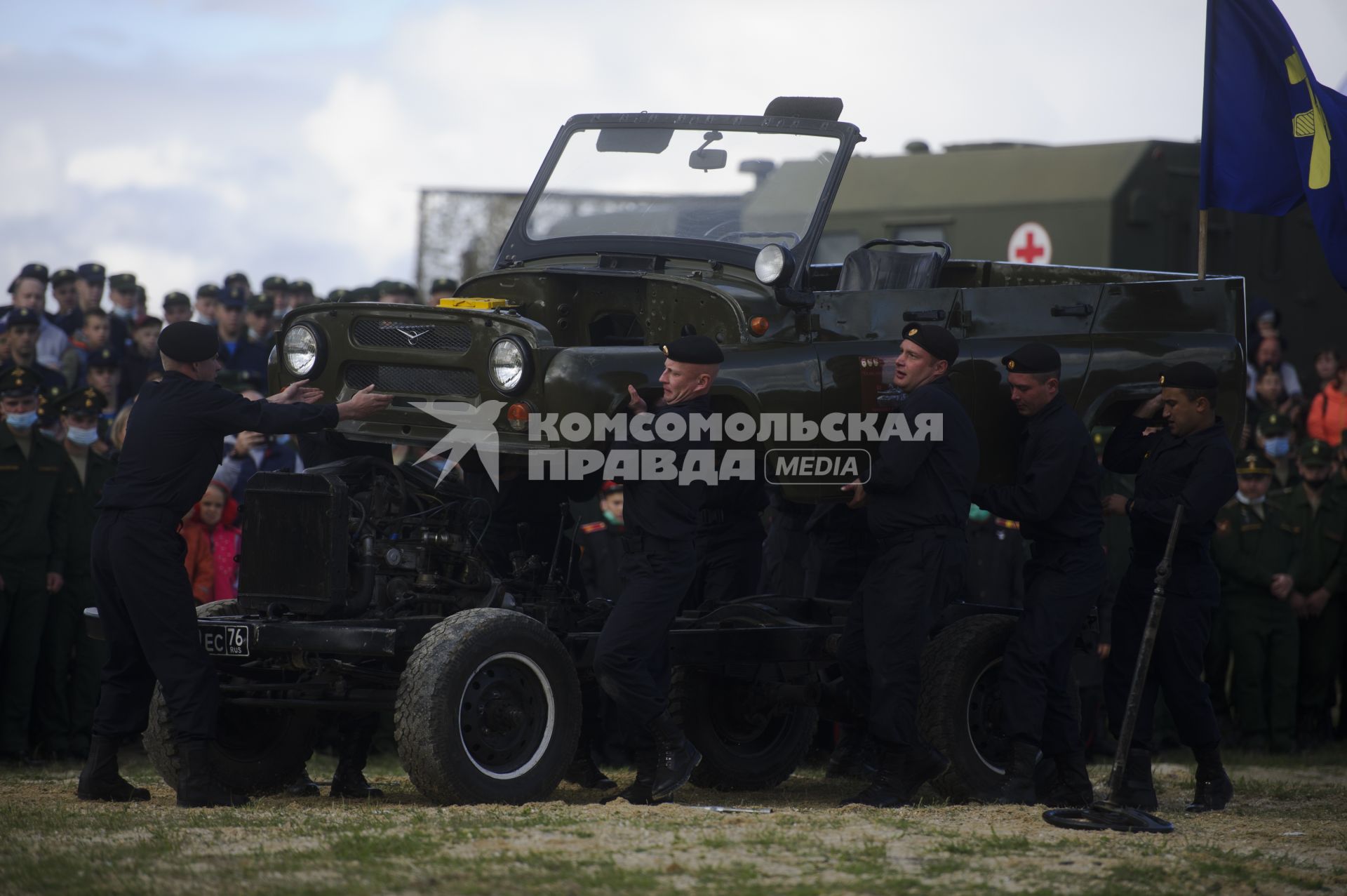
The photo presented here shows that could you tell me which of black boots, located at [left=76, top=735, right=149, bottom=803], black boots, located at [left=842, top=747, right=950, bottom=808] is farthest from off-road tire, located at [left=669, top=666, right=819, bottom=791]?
black boots, located at [left=76, top=735, right=149, bottom=803]

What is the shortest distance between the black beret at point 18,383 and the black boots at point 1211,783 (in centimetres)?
678

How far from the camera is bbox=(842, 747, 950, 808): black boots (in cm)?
783

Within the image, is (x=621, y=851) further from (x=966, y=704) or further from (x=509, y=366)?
(x=966, y=704)

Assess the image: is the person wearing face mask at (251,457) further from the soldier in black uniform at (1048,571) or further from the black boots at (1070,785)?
the black boots at (1070,785)

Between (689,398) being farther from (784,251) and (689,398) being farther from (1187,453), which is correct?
(1187,453)

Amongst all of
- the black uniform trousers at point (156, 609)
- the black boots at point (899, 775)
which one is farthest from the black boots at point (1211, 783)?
the black uniform trousers at point (156, 609)

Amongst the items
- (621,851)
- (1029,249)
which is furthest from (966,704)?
(1029,249)

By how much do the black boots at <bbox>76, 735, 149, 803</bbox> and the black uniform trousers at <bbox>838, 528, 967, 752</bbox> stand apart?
3.21m

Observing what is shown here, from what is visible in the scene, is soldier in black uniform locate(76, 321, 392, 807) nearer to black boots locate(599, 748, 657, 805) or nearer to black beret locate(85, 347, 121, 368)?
black boots locate(599, 748, 657, 805)

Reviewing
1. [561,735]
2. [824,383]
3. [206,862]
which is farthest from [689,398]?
[206,862]

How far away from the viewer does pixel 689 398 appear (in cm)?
766

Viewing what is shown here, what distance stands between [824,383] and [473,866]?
3.18m

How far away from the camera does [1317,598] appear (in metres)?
12.3

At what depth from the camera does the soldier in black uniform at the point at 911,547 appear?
7754 mm
